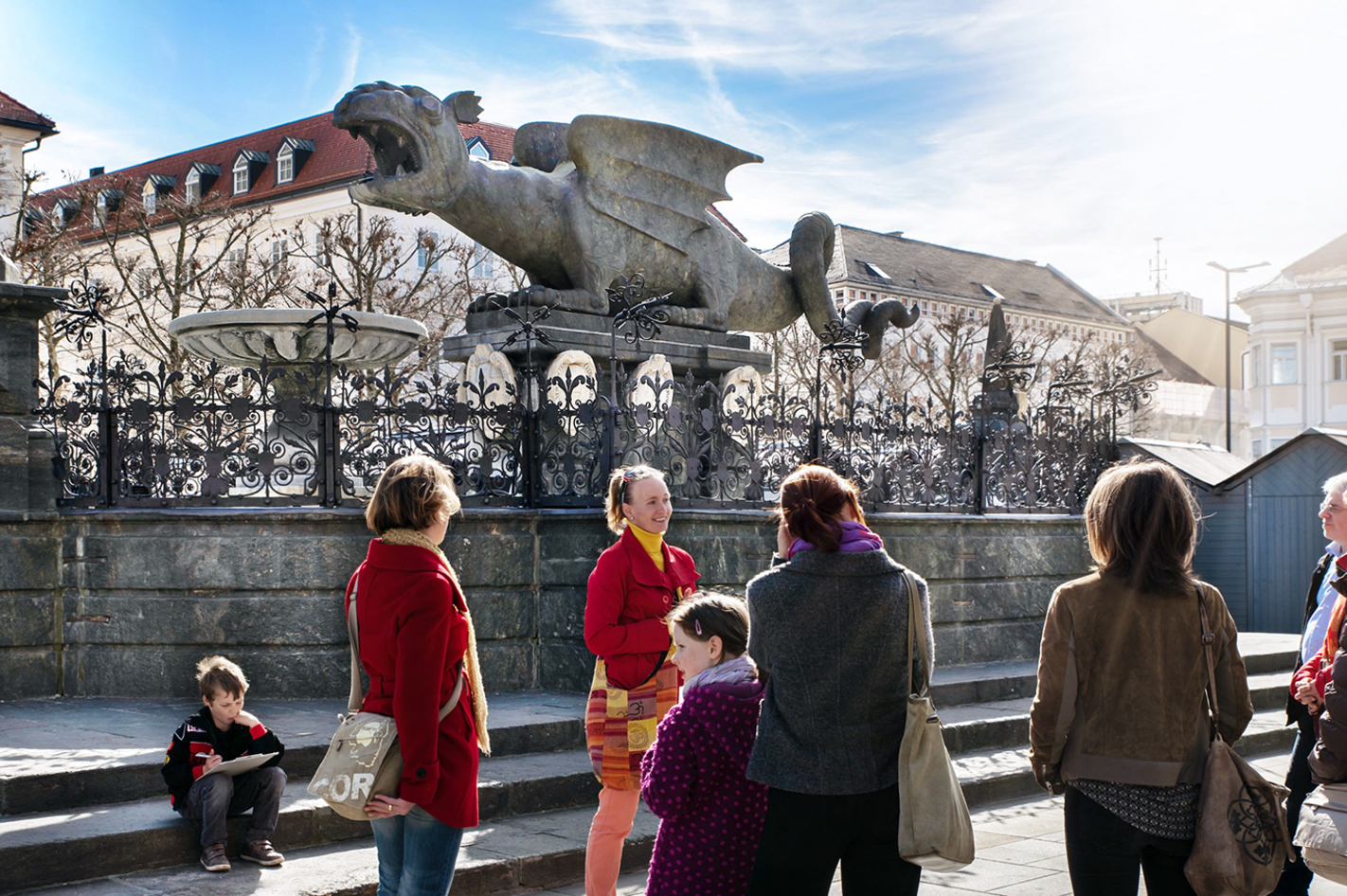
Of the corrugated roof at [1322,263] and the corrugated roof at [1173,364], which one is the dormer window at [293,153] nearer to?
the corrugated roof at [1322,263]

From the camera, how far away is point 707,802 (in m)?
3.83

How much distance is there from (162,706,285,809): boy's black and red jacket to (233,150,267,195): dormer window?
51.4 m

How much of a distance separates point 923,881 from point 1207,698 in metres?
2.72

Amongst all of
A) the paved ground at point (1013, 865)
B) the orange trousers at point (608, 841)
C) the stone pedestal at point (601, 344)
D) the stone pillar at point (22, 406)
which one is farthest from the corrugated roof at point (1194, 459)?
the orange trousers at point (608, 841)

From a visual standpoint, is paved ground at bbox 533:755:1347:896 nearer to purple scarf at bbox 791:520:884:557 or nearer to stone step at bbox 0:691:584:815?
stone step at bbox 0:691:584:815

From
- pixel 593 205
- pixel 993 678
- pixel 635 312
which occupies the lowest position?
pixel 993 678

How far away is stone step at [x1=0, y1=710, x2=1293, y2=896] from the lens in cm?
547

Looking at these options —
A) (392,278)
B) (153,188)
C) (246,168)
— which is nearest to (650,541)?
(392,278)

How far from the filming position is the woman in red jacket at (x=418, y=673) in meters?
3.91

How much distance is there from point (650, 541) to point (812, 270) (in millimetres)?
8023

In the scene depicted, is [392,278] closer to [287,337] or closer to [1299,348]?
[287,337]

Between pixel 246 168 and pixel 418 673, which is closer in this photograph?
pixel 418 673

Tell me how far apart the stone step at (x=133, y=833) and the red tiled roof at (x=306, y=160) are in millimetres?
40779

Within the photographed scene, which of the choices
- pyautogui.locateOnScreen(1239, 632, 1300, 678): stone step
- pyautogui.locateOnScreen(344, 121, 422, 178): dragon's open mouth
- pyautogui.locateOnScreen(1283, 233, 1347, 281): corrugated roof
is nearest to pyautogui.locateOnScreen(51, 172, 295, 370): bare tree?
pyautogui.locateOnScreen(344, 121, 422, 178): dragon's open mouth
